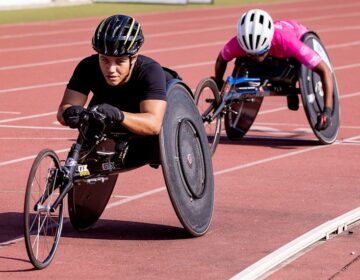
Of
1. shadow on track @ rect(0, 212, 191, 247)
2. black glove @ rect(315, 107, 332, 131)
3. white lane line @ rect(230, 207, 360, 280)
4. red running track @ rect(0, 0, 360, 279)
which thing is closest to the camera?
white lane line @ rect(230, 207, 360, 280)

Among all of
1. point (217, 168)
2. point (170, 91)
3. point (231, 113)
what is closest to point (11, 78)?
point (231, 113)

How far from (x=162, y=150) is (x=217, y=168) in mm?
3880

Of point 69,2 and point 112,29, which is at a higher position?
point 112,29

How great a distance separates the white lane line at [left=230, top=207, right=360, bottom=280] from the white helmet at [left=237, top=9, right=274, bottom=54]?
4030mm

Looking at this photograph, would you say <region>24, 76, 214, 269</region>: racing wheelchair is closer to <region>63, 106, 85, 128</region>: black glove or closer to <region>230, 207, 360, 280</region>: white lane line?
<region>63, 106, 85, 128</region>: black glove

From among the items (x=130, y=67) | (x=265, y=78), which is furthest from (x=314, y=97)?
(x=130, y=67)

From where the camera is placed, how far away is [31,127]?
16391 millimetres

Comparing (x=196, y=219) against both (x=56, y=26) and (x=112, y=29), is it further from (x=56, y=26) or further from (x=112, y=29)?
(x=56, y=26)

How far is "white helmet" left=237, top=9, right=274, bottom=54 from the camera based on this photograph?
564 inches

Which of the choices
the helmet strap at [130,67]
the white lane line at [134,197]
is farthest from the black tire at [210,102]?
the helmet strap at [130,67]

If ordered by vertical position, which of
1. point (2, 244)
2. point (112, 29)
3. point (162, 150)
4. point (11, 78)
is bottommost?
point (11, 78)

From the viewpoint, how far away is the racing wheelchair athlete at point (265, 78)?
14.4m

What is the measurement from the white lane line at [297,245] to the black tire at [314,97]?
4.45 m

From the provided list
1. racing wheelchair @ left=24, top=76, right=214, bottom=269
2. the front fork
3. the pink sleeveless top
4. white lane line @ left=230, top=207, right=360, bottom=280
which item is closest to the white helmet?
the pink sleeveless top
